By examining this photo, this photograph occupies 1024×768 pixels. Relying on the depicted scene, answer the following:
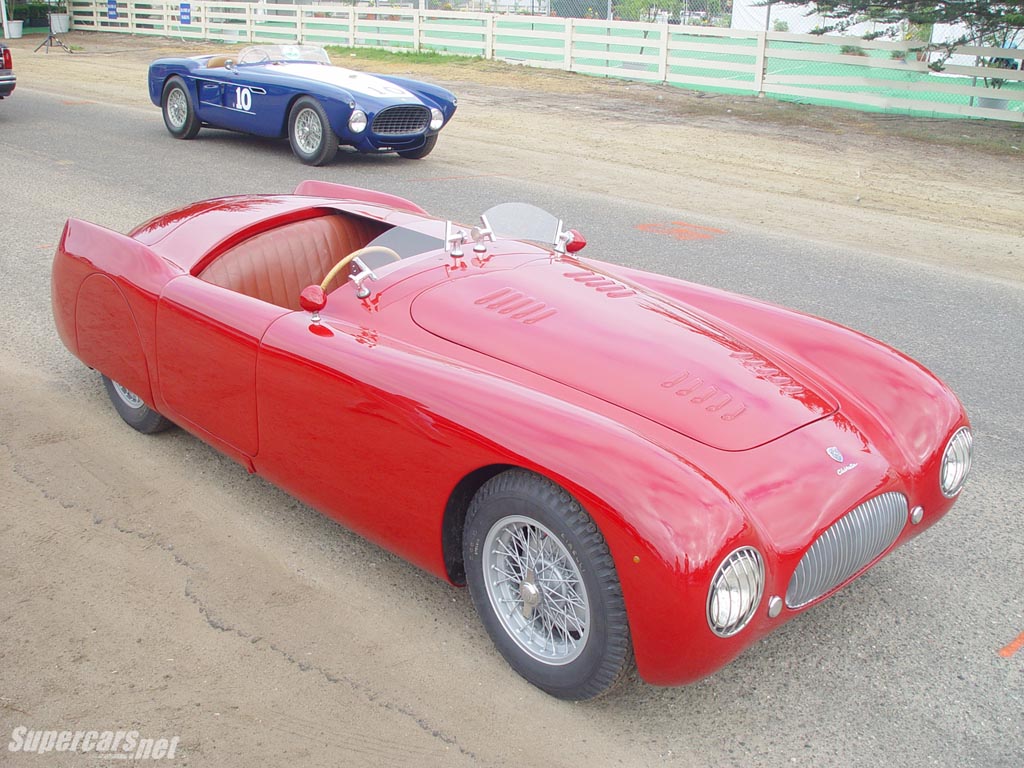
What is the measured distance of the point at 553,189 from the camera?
1018cm

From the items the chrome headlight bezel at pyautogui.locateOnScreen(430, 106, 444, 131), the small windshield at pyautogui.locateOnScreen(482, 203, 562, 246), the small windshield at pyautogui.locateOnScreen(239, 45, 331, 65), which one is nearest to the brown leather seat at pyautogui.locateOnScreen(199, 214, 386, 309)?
the small windshield at pyautogui.locateOnScreen(482, 203, 562, 246)

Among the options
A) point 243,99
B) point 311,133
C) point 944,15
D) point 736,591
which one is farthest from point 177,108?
point 736,591

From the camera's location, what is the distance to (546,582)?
2.76 metres

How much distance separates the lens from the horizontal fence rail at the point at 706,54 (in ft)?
50.6

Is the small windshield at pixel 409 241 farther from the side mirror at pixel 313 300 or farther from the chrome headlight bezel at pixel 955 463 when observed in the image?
the chrome headlight bezel at pixel 955 463

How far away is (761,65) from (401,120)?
8.63 meters

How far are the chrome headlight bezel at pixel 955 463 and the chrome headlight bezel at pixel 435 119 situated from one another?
9.03 m

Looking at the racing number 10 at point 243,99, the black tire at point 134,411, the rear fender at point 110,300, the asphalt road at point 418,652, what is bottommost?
the asphalt road at point 418,652

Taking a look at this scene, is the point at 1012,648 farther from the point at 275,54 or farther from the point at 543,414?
the point at 275,54

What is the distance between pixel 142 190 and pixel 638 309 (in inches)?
282

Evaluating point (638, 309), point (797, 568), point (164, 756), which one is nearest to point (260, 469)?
point (164, 756)

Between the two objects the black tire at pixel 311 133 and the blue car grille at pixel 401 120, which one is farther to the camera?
the blue car grille at pixel 401 120

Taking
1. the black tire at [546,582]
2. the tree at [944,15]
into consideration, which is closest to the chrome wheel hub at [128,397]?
the black tire at [546,582]

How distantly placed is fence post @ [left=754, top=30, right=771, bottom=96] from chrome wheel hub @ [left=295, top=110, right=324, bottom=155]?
9.26m
